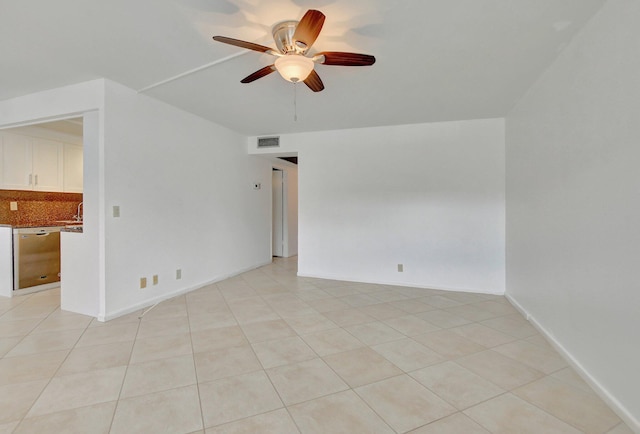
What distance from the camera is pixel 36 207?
4.33 meters

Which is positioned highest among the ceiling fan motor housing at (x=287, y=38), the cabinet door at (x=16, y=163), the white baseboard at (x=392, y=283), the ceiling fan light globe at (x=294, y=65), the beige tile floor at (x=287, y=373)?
the ceiling fan motor housing at (x=287, y=38)

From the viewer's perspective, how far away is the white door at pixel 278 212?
21.3 ft

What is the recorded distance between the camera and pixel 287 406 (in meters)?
1.64

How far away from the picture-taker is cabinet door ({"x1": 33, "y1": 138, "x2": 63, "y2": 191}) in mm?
4045

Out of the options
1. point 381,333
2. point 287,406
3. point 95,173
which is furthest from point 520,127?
point 95,173

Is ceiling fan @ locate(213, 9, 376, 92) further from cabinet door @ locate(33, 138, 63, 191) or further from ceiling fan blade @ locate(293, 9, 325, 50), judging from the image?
cabinet door @ locate(33, 138, 63, 191)

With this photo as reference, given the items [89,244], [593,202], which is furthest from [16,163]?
[593,202]

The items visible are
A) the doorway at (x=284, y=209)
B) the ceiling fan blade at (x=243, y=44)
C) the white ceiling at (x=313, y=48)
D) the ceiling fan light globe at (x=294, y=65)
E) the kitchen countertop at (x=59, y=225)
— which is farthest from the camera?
the doorway at (x=284, y=209)

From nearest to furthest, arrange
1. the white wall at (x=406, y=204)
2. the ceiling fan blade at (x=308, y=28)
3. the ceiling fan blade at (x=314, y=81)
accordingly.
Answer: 1. the ceiling fan blade at (x=308, y=28)
2. the ceiling fan blade at (x=314, y=81)
3. the white wall at (x=406, y=204)

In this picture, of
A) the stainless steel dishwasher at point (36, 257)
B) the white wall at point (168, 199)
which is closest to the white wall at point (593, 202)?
the white wall at point (168, 199)

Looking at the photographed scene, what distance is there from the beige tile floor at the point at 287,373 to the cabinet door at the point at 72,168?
6.52ft

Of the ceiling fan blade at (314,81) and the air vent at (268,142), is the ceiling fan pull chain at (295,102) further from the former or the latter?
the air vent at (268,142)

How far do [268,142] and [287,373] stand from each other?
379cm

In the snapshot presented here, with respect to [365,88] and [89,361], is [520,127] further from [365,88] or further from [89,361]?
[89,361]
